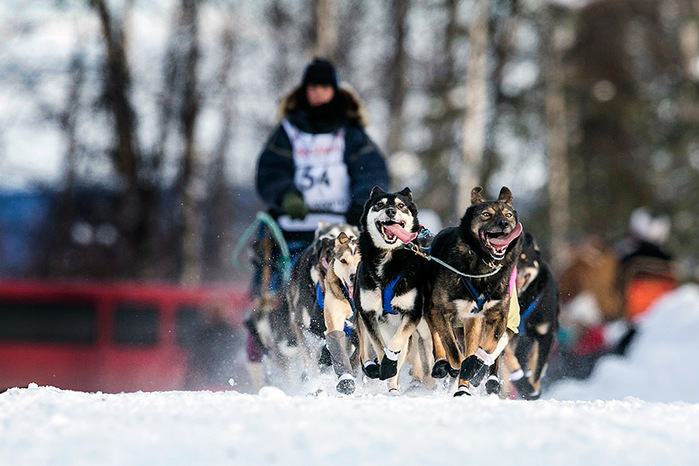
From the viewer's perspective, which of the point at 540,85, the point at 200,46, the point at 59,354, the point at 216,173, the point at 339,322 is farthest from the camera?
the point at 216,173

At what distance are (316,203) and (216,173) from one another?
1761 cm

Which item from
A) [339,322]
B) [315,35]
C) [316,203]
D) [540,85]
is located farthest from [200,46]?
[339,322]

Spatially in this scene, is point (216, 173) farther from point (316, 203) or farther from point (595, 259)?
point (316, 203)

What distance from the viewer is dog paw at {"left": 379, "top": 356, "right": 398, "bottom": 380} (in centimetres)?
476

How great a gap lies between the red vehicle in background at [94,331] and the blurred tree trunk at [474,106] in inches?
221

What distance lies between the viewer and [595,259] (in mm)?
11211

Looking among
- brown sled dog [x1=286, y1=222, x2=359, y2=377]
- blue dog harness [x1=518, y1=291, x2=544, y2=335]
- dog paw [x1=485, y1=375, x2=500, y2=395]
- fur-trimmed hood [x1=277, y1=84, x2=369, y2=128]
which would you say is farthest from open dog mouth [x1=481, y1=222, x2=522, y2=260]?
fur-trimmed hood [x1=277, y1=84, x2=369, y2=128]

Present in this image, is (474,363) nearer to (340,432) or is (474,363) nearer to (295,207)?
(340,432)

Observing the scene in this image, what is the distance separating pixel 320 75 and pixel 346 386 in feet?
7.54

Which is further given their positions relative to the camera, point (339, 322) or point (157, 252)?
point (157, 252)

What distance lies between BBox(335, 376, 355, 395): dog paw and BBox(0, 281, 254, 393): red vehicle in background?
23.2ft

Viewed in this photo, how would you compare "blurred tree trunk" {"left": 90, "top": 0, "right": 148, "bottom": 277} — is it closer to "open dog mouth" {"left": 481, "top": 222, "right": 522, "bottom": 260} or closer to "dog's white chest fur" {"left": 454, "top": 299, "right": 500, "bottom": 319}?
"dog's white chest fur" {"left": 454, "top": 299, "right": 500, "bottom": 319}

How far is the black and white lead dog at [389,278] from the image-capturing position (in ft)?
15.3

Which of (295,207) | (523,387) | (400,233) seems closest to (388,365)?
(400,233)
